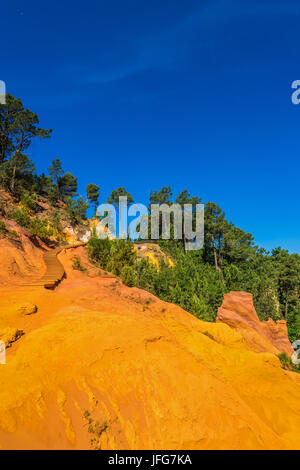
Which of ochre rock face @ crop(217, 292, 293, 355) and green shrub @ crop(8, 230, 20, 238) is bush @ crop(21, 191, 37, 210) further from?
ochre rock face @ crop(217, 292, 293, 355)

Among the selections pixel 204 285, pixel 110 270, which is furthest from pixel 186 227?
pixel 110 270

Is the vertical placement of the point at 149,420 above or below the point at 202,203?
below

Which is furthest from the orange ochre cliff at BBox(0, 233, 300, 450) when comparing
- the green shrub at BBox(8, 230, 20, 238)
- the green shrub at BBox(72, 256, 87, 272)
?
the green shrub at BBox(8, 230, 20, 238)

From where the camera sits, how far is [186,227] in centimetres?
4081

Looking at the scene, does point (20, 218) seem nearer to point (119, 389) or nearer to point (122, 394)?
point (119, 389)

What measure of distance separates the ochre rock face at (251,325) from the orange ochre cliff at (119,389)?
21.0 feet

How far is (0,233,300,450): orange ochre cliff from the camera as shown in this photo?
153 inches

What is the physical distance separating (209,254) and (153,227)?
12.0m

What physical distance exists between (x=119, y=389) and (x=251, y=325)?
14750 mm

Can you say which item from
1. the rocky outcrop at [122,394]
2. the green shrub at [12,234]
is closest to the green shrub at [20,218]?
the green shrub at [12,234]

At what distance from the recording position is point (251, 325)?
54.1ft

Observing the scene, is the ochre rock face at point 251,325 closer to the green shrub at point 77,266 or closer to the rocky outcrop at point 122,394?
the rocky outcrop at point 122,394

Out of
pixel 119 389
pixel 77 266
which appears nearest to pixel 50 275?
pixel 77 266
